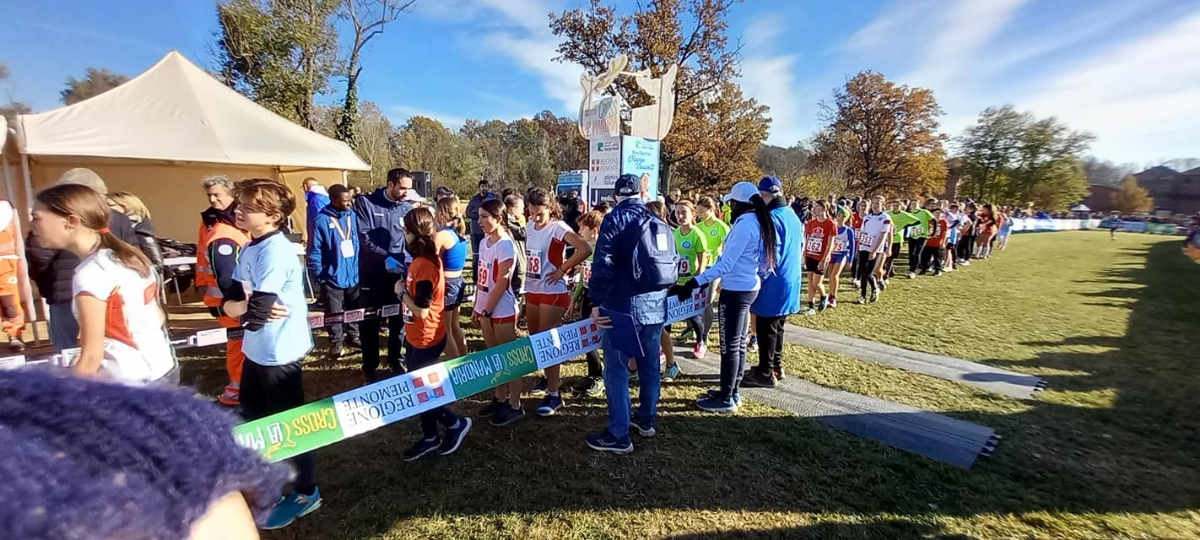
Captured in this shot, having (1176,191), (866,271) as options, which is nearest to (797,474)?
(866,271)

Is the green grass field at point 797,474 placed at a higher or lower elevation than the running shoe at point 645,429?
lower

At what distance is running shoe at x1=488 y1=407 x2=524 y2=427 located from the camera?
3.96 meters

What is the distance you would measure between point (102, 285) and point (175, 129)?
6.76 metres

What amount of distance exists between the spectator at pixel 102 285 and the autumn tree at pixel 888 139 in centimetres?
3535

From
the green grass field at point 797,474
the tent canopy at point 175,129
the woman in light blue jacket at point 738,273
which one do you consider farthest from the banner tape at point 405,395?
the tent canopy at point 175,129

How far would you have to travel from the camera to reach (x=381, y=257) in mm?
4785

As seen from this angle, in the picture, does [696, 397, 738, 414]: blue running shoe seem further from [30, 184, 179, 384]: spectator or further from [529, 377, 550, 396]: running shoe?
[30, 184, 179, 384]: spectator

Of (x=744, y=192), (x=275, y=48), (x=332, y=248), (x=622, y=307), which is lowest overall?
(x=622, y=307)

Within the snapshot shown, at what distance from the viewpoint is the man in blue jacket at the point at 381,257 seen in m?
4.75

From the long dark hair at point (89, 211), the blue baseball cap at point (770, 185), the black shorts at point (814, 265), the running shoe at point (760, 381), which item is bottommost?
the running shoe at point (760, 381)

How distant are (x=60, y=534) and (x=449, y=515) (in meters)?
2.78

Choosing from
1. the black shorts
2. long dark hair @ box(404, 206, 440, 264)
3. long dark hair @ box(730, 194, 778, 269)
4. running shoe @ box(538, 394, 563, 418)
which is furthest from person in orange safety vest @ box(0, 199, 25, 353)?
the black shorts

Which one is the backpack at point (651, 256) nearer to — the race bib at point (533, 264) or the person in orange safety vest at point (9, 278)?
the race bib at point (533, 264)

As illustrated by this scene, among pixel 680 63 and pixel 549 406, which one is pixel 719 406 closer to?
pixel 549 406
